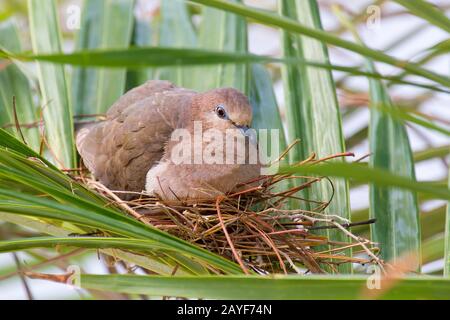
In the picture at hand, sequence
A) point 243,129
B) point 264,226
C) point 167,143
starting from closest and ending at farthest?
point 264,226, point 243,129, point 167,143

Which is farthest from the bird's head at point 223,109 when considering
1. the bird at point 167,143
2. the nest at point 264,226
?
the nest at point 264,226

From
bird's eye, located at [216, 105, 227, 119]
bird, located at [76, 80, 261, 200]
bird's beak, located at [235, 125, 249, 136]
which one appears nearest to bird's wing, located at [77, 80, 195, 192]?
bird, located at [76, 80, 261, 200]

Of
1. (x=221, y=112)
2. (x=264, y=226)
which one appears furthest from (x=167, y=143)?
(x=264, y=226)

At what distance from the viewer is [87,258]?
384cm

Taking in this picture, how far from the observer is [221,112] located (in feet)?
10.0

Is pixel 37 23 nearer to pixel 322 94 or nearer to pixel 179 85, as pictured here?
pixel 179 85

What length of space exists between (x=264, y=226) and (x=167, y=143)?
69cm

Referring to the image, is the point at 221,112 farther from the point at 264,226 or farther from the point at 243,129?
the point at 264,226

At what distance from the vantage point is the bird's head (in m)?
2.96

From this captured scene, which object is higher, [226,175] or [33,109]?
[33,109]

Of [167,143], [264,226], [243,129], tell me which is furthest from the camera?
[167,143]

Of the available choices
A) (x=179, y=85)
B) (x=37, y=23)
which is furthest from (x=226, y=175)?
(x=37, y=23)
